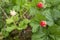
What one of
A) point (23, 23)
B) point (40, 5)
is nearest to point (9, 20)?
point (23, 23)

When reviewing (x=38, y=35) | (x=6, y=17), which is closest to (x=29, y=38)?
(x=38, y=35)

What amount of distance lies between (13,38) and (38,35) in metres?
0.19

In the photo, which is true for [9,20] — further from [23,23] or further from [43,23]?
[43,23]

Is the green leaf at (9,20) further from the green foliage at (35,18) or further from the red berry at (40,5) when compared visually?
the red berry at (40,5)

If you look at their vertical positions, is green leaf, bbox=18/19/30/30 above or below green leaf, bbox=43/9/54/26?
below

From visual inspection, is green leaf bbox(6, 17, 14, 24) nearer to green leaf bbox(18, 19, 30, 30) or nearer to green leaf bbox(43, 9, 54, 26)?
green leaf bbox(18, 19, 30, 30)

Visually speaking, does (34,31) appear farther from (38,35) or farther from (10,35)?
(10,35)

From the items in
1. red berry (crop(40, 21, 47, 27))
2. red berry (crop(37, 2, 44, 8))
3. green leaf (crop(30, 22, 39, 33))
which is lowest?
green leaf (crop(30, 22, 39, 33))

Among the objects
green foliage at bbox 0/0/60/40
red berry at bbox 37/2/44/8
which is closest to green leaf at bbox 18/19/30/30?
green foliage at bbox 0/0/60/40

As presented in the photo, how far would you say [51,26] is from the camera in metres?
1.26

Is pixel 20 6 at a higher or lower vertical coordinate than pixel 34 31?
higher

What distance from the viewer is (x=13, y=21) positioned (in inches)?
50.5

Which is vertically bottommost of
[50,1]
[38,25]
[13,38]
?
[13,38]

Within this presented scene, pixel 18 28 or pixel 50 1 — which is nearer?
pixel 18 28
